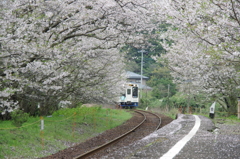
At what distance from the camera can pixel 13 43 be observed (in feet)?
23.5

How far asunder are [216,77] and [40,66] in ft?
31.5

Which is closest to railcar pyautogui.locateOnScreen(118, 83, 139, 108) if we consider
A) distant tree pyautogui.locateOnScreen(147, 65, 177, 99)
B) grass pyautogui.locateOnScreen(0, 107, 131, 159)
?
distant tree pyautogui.locateOnScreen(147, 65, 177, 99)

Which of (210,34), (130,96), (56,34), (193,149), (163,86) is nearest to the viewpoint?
(193,149)

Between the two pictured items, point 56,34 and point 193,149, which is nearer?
point 193,149

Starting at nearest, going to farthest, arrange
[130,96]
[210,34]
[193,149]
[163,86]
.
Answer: [193,149], [210,34], [130,96], [163,86]

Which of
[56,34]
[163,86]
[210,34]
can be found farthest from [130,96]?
[210,34]

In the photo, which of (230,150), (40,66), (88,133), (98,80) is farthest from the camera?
(98,80)

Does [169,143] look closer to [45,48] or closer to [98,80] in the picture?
[45,48]

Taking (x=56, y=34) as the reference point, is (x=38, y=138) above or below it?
below

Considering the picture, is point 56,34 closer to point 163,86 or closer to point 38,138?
point 38,138

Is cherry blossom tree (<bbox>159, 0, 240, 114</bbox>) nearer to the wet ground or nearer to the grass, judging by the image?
the wet ground

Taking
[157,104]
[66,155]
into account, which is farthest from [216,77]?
[157,104]

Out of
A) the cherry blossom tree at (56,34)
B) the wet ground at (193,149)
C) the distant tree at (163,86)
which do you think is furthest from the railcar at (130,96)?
the wet ground at (193,149)

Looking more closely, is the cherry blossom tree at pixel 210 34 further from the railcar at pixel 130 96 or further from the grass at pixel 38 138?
the railcar at pixel 130 96
